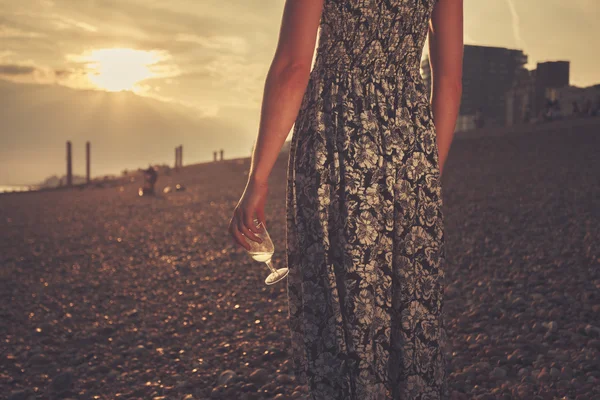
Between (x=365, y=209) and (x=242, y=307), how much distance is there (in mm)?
3869

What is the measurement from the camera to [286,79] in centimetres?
173

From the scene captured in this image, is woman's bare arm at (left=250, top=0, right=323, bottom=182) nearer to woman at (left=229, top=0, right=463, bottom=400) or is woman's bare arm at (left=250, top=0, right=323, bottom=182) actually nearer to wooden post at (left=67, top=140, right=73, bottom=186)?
woman at (left=229, top=0, right=463, bottom=400)

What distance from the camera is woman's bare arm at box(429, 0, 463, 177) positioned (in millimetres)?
2008

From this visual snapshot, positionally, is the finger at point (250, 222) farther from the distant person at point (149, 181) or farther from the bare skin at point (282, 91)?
the distant person at point (149, 181)

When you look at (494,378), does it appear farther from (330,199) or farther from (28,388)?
(28,388)

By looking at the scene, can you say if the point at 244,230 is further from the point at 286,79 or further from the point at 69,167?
the point at 69,167

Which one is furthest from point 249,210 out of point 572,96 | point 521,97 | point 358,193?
point 521,97

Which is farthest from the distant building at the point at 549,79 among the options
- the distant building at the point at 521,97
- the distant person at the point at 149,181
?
the distant person at the point at 149,181

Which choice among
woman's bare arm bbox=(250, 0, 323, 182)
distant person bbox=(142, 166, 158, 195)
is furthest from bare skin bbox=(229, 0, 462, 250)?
distant person bbox=(142, 166, 158, 195)

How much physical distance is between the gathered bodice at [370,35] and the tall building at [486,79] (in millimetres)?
Result: 41314

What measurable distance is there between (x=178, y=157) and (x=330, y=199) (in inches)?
1547

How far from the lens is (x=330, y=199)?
1.83 metres

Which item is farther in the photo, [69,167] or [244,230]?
[69,167]

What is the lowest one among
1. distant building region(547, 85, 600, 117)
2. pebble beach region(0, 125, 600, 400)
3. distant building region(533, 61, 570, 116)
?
pebble beach region(0, 125, 600, 400)
